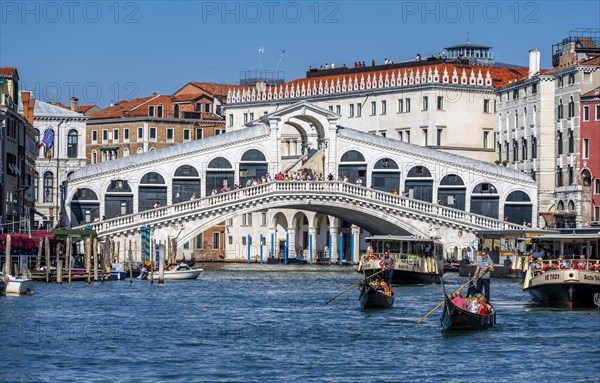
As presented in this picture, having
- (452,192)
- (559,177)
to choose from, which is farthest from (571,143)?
(452,192)

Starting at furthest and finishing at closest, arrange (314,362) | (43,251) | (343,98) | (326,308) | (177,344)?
1. (343,98)
2. (43,251)
3. (326,308)
4. (177,344)
5. (314,362)

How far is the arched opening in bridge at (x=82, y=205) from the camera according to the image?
3054 inches

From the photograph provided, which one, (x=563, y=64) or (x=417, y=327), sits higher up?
(x=563, y=64)

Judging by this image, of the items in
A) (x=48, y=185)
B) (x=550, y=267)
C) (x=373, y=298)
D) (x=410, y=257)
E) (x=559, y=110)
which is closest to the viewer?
(x=550, y=267)

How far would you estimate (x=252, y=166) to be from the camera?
7912 cm

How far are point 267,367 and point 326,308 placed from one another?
14292 mm

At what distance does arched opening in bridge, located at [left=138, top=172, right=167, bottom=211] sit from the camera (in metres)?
78.1

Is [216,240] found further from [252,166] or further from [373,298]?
[373,298]

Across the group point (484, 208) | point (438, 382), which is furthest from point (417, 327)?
point (484, 208)

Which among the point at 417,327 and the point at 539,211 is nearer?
the point at 417,327

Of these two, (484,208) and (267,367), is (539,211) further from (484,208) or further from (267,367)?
(267,367)

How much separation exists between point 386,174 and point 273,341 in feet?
132

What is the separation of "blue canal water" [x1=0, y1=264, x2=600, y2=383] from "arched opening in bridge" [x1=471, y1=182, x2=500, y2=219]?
24.8m

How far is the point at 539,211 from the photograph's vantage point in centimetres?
8212
